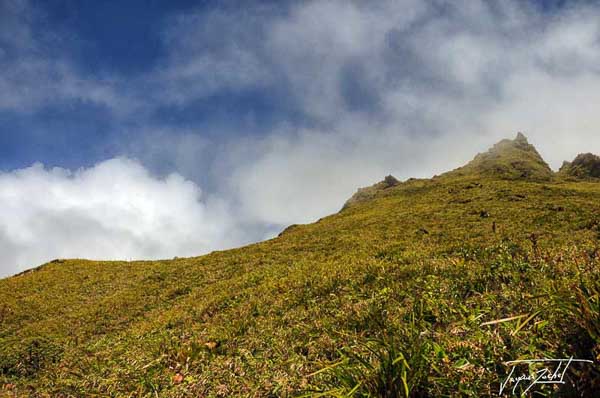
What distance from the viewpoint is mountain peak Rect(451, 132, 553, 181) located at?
4649 inches

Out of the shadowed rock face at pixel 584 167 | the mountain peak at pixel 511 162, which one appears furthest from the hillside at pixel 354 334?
the shadowed rock face at pixel 584 167

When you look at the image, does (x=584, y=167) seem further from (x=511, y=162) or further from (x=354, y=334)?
(x=354, y=334)

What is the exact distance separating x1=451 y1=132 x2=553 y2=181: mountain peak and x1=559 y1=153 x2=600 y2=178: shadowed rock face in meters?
6.97

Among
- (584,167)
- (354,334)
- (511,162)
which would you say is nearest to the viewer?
(354,334)

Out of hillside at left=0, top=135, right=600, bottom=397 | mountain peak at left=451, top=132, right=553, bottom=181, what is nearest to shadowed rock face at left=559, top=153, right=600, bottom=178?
mountain peak at left=451, top=132, right=553, bottom=181

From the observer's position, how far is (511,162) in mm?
139250

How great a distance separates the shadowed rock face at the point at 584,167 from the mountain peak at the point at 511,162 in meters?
6.97

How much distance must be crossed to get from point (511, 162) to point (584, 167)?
77.9 ft

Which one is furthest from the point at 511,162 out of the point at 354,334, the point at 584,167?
the point at 354,334

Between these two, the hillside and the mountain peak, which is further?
the mountain peak

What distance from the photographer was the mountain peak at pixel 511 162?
11809 centimetres

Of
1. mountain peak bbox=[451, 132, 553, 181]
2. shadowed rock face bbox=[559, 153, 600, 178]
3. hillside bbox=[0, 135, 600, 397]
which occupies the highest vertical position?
mountain peak bbox=[451, 132, 553, 181]

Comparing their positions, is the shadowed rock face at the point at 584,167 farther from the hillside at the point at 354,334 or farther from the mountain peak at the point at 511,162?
the hillside at the point at 354,334

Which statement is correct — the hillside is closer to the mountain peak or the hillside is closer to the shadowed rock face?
the mountain peak
